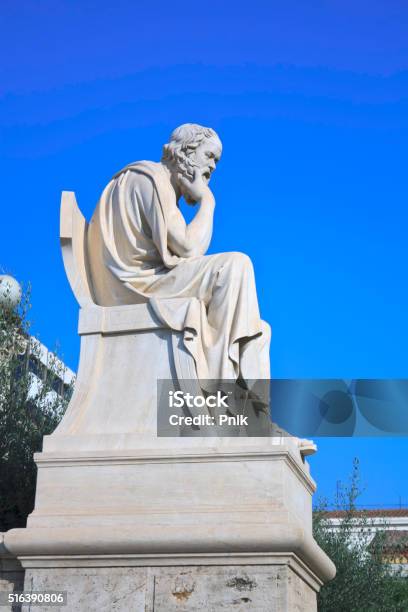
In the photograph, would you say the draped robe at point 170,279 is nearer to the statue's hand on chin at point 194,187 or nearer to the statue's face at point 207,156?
the statue's hand on chin at point 194,187

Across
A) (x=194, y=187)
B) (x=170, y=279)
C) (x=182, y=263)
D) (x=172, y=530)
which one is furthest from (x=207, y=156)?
(x=172, y=530)

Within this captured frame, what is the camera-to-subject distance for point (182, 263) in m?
7.41

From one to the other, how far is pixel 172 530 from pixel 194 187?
312cm

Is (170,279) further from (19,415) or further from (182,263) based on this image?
(19,415)

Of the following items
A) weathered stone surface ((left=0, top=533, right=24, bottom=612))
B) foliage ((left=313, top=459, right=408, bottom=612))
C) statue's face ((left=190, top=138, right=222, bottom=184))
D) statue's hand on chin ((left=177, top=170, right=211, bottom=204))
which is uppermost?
statue's face ((left=190, top=138, right=222, bottom=184))

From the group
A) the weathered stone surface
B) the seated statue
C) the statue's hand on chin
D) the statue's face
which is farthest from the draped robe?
the weathered stone surface

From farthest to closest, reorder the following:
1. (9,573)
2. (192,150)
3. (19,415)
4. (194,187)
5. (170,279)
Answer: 1. (19,415)
2. (192,150)
3. (194,187)
4. (170,279)
5. (9,573)

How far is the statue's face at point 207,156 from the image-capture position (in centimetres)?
799

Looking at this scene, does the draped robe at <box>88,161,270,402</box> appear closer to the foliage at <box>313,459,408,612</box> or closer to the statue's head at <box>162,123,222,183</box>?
the statue's head at <box>162,123,222,183</box>

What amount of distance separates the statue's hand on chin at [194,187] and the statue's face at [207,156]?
0.08 metres

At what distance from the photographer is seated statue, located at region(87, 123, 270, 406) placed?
7.04 m

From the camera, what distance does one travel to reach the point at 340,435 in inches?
368

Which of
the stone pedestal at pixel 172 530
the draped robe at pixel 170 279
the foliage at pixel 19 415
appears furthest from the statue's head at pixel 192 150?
the foliage at pixel 19 415

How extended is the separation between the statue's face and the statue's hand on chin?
8 centimetres
